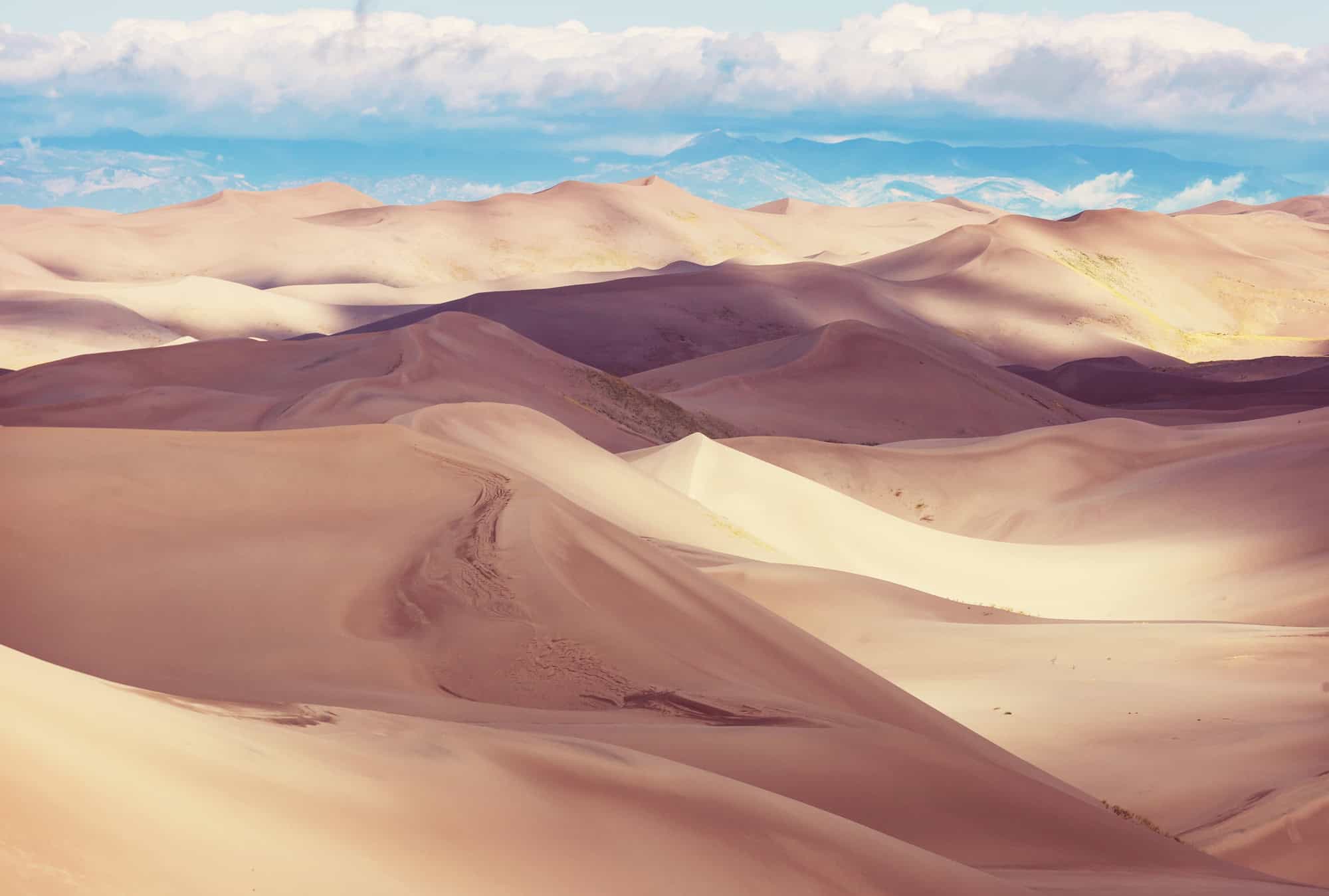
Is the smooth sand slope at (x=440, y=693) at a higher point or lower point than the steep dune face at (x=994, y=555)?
higher

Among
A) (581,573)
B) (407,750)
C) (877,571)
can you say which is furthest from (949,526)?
(407,750)

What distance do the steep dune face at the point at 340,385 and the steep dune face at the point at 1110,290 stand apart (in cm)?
2956

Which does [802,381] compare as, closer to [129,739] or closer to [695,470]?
[695,470]

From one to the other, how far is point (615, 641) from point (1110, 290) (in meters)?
57.4

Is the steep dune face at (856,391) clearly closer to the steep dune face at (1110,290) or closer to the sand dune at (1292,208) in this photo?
the steep dune face at (1110,290)

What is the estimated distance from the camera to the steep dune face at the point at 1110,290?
2160 inches

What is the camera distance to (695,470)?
62.7ft

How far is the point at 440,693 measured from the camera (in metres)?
6.07

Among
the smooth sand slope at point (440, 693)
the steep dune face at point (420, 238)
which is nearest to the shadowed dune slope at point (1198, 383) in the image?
the smooth sand slope at point (440, 693)

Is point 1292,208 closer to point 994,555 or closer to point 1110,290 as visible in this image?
point 1110,290

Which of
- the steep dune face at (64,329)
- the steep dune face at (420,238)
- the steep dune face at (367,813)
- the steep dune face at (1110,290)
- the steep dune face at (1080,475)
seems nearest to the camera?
the steep dune face at (367,813)

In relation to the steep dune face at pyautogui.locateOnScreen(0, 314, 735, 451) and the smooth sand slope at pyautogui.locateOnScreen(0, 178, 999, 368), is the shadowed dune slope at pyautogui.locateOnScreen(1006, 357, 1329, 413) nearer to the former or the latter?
the steep dune face at pyautogui.locateOnScreen(0, 314, 735, 451)

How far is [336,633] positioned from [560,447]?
412 inches

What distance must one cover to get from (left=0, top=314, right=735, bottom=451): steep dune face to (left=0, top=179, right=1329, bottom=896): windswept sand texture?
0.13 meters
